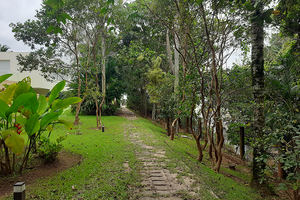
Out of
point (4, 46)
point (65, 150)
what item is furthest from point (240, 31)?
point (4, 46)

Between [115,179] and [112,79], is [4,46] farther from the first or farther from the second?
[115,179]

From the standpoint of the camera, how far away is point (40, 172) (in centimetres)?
365

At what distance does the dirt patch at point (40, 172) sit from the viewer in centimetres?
306

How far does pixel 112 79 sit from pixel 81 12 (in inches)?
299

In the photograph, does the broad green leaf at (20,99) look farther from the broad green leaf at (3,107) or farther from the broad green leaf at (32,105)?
the broad green leaf at (32,105)

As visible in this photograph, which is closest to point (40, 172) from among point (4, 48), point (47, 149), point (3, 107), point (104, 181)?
point (47, 149)

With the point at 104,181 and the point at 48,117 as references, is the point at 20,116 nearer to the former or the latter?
the point at 48,117

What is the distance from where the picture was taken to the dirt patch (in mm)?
3057

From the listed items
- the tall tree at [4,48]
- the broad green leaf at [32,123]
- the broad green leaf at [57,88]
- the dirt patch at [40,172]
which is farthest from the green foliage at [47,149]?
the tall tree at [4,48]

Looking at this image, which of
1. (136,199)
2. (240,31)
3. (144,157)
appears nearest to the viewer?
(136,199)

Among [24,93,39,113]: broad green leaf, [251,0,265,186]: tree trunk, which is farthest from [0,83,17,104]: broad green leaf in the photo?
[251,0,265,186]: tree trunk

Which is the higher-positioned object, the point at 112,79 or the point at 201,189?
Result: the point at 112,79

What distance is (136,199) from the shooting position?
2.93 metres

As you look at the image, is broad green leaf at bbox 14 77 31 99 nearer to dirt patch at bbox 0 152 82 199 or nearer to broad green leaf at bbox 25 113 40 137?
broad green leaf at bbox 25 113 40 137
